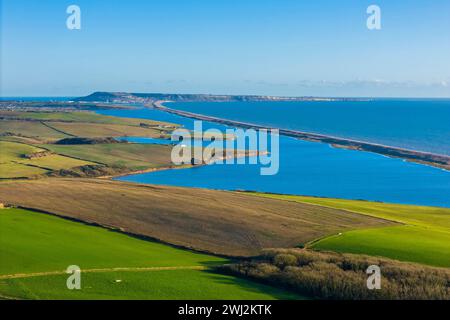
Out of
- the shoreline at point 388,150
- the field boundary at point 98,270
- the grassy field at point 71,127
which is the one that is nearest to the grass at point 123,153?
the grassy field at point 71,127

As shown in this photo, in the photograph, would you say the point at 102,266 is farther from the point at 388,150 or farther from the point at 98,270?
the point at 388,150

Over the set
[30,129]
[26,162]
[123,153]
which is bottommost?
[123,153]

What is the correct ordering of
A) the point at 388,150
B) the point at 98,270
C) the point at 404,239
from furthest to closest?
the point at 388,150 < the point at 404,239 < the point at 98,270

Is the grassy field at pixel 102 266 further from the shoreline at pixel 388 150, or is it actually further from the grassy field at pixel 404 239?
the shoreline at pixel 388 150

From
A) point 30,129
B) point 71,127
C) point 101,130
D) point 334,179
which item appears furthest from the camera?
point 71,127

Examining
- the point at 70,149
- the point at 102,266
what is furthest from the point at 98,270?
the point at 70,149

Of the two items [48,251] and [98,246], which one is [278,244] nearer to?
[98,246]

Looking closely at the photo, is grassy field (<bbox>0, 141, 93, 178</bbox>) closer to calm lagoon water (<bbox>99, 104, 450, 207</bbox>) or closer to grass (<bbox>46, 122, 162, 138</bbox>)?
calm lagoon water (<bbox>99, 104, 450, 207</bbox>)

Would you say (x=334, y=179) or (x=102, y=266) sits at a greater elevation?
(x=102, y=266)

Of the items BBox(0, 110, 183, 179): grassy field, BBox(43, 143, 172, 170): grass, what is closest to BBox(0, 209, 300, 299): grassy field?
BBox(0, 110, 183, 179): grassy field
